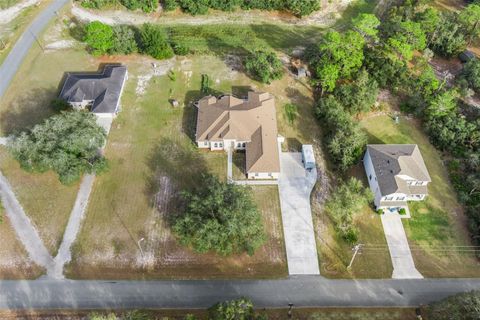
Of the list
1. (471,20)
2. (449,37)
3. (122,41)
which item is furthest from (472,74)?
(122,41)

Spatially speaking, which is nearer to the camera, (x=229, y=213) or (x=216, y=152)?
(x=229, y=213)

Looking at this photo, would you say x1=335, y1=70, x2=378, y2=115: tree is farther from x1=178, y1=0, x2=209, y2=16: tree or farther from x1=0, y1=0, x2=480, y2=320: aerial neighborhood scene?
x1=178, y1=0, x2=209, y2=16: tree

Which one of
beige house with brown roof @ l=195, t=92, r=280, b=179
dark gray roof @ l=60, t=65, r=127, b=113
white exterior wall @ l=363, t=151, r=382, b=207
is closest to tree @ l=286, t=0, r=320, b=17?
beige house with brown roof @ l=195, t=92, r=280, b=179

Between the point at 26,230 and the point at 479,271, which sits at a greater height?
the point at 479,271

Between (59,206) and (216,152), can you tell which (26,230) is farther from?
(216,152)

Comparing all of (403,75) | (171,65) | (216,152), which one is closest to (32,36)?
(171,65)

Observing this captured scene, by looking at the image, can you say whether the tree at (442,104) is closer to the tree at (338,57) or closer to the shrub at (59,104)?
the tree at (338,57)

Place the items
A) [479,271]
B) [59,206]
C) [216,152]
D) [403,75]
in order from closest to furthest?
[479,271] → [59,206] → [216,152] → [403,75]
